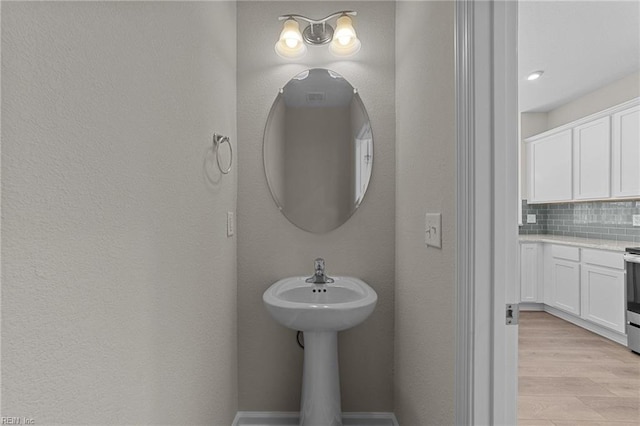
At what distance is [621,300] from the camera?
3262 mm

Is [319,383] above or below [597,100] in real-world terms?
below

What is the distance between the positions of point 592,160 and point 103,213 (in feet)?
15.5

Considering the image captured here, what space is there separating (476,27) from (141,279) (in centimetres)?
114

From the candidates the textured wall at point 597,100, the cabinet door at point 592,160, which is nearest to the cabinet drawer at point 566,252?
the cabinet door at point 592,160

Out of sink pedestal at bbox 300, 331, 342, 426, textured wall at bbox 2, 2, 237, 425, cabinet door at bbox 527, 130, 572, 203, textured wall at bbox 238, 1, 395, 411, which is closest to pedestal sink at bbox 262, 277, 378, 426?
sink pedestal at bbox 300, 331, 342, 426

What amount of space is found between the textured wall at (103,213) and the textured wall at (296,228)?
1.85ft

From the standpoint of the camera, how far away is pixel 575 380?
2598 mm

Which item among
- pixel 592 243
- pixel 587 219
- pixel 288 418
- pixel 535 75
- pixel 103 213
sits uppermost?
pixel 535 75

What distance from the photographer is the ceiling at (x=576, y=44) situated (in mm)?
2508

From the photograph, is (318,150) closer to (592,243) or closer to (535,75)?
(535,75)

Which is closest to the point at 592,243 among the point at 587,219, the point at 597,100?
the point at 587,219

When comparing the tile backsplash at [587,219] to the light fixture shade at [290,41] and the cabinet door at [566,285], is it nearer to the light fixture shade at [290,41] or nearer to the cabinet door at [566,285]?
the cabinet door at [566,285]

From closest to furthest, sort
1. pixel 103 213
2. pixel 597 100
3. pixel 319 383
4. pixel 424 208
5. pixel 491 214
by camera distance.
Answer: pixel 103 213, pixel 491 214, pixel 424 208, pixel 319 383, pixel 597 100

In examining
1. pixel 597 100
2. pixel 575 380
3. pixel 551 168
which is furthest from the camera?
pixel 551 168
